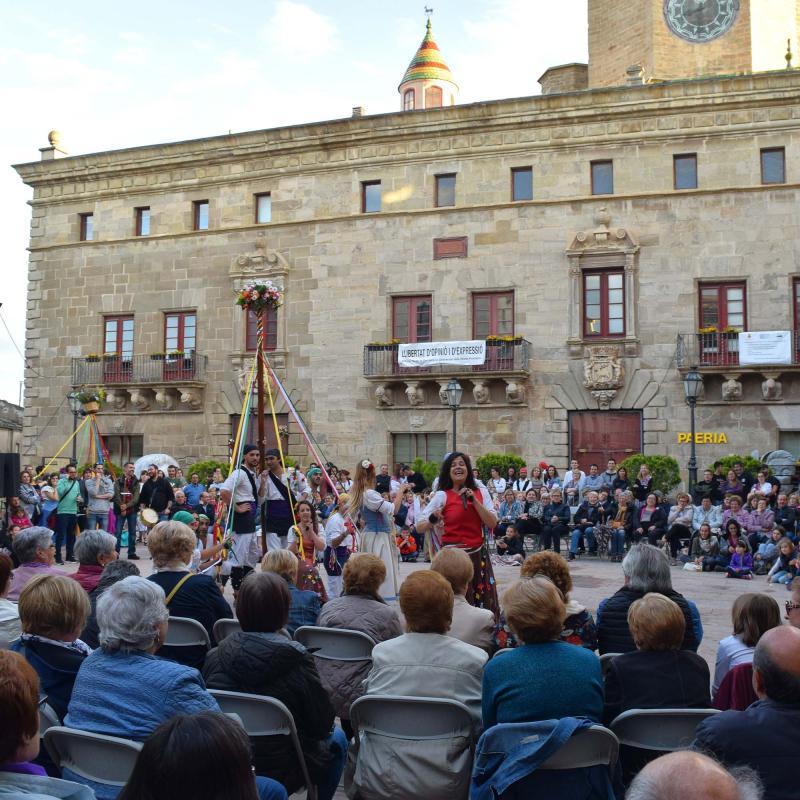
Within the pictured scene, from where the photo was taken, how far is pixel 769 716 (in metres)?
3.19

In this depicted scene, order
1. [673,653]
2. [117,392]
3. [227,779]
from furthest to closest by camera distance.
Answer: [117,392]
[673,653]
[227,779]

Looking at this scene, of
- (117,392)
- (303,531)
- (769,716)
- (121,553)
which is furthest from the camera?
(117,392)

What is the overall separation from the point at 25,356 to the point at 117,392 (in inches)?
172

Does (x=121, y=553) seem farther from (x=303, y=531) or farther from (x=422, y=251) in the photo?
(x=422, y=251)

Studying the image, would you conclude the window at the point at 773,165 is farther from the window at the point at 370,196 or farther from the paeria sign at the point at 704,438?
the window at the point at 370,196

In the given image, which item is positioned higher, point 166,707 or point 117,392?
point 117,392

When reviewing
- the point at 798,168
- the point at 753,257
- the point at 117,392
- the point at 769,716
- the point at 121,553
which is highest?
the point at 798,168

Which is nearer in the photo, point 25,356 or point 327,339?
point 327,339

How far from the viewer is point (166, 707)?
3.57m

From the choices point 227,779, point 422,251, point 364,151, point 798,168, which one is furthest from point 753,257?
point 227,779

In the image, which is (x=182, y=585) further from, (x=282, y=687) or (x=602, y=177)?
(x=602, y=177)

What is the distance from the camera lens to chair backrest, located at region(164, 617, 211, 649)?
17.5 ft

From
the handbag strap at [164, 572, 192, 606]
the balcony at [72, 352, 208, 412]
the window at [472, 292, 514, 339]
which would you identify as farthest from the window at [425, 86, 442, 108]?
the handbag strap at [164, 572, 192, 606]

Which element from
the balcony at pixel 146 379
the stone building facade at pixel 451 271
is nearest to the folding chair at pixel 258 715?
the stone building facade at pixel 451 271
